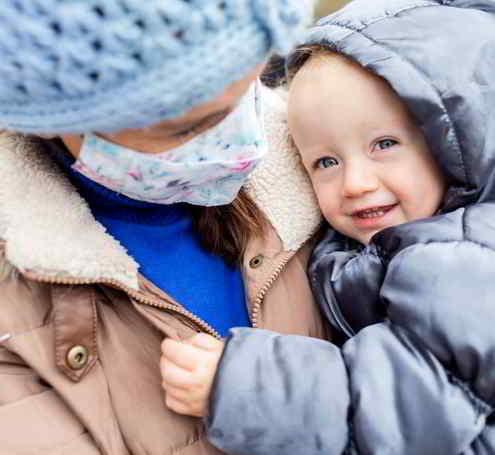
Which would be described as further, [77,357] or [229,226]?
[229,226]

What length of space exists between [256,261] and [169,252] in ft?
0.61

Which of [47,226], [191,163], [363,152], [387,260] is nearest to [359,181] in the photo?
[363,152]

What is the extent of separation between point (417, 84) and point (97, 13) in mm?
711

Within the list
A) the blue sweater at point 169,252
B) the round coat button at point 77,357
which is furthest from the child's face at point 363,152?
the round coat button at point 77,357

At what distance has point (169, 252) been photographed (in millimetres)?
1311

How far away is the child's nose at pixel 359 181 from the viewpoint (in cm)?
139

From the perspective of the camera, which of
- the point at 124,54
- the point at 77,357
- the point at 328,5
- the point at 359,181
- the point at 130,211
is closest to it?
the point at 124,54

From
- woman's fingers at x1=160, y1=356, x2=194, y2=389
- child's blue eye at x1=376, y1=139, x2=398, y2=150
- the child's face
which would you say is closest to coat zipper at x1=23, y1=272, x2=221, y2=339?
woman's fingers at x1=160, y1=356, x2=194, y2=389

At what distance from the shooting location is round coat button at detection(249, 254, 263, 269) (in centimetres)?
135

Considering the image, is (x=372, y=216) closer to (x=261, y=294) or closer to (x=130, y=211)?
(x=261, y=294)

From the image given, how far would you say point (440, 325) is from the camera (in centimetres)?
114

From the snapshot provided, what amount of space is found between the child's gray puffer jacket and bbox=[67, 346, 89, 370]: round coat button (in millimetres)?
234

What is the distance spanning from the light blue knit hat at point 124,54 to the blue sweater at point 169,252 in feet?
1.07

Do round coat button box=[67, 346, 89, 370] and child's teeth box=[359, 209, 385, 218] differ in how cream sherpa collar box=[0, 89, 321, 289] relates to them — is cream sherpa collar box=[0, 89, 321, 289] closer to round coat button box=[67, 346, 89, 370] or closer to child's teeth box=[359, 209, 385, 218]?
round coat button box=[67, 346, 89, 370]
